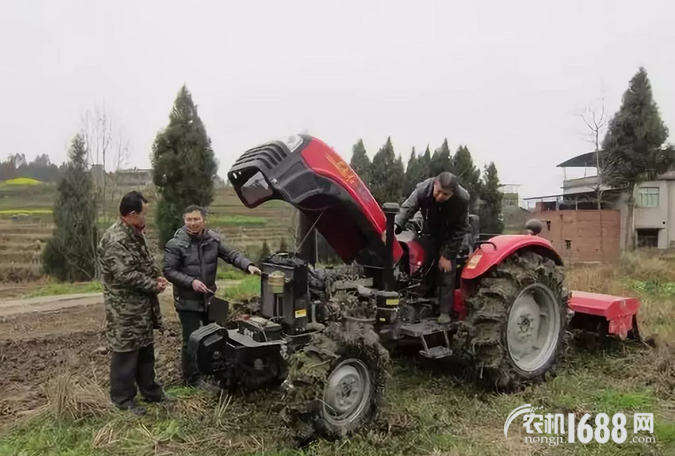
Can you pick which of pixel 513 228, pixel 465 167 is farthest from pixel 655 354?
pixel 513 228

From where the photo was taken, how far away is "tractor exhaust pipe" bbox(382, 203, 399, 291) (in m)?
4.60

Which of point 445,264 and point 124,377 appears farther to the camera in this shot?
point 445,264

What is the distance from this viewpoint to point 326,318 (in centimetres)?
429

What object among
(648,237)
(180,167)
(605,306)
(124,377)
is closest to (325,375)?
(124,377)

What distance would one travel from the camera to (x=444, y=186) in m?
4.63

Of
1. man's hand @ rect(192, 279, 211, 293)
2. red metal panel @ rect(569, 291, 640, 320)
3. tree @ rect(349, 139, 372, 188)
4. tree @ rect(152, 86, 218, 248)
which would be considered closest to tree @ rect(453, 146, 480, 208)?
tree @ rect(349, 139, 372, 188)

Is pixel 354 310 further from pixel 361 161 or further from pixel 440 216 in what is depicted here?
pixel 361 161

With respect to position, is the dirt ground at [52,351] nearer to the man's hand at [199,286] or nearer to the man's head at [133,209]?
the man's hand at [199,286]

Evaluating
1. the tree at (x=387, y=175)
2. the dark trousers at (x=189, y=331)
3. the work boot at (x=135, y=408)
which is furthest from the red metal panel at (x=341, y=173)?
the tree at (x=387, y=175)

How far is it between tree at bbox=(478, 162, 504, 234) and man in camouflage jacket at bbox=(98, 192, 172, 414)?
52.8ft

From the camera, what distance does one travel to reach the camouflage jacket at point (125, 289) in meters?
4.27

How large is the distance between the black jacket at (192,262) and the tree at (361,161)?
14964 mm

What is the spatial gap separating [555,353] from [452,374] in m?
0.95

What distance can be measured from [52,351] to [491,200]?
16.0 metres
